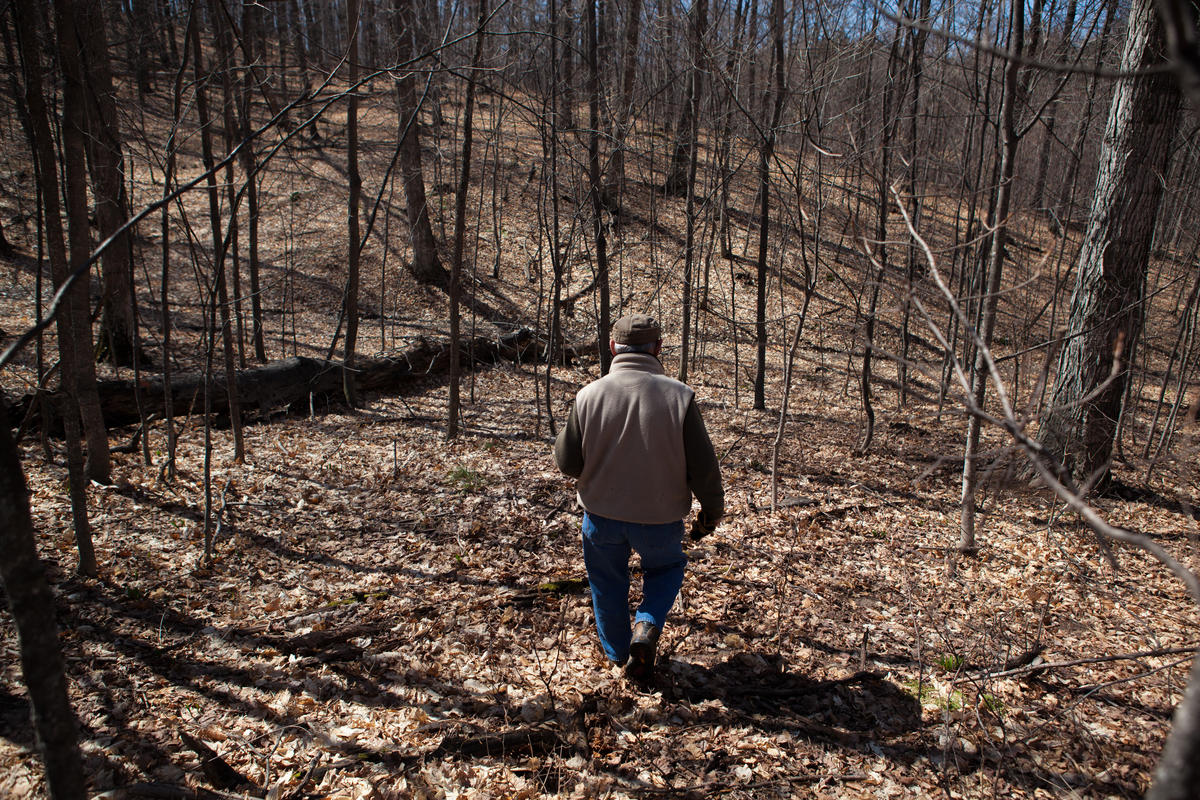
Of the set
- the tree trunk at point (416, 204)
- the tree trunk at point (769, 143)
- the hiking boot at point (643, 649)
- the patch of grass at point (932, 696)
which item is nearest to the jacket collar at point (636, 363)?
the hiking boot at point (643, 649)

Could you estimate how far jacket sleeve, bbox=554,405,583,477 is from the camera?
3.31m

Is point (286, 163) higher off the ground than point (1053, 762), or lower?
higher

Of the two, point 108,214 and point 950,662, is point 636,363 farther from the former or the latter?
point 108,214

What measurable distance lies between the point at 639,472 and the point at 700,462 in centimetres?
29

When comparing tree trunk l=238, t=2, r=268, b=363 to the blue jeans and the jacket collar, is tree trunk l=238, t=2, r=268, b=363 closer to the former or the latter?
the jacket collar

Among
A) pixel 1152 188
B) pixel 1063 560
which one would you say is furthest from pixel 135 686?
pixel 1152 188

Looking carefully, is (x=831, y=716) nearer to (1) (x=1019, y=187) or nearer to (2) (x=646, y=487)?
(2) (x=646, y=487)

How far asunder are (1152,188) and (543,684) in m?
6.02

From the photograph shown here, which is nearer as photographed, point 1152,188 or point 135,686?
point 135,686

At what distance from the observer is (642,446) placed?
125 inches

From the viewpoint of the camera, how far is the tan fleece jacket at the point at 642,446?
3168 mm

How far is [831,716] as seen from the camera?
10.8 ft

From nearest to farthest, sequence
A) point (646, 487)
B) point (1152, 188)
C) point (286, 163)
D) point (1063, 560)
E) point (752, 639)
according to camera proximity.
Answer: point (646, 487)
point (752, 639)
point (1063, 560)
point (1152, 188)
point (286, 163)

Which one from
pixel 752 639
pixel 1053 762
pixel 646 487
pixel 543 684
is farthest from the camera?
pixel 752 639
